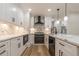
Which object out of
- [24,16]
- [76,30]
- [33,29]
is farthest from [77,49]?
[33,29]

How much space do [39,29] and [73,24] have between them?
3.55m

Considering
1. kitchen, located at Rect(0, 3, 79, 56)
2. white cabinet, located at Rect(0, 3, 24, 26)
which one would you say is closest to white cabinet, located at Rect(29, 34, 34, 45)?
kitchen, located at Rect(0, 3, 79, 56)

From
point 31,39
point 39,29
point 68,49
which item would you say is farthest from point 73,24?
point 39,29

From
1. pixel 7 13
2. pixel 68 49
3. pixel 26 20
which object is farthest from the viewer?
pixel 26 20

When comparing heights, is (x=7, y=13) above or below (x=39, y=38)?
above

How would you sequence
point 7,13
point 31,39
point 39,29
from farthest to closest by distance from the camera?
1. point 39,29
2. point 31,39
3. point 7,13

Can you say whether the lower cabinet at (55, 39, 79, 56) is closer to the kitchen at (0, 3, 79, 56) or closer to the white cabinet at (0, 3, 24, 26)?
the kitchen at (0, 3, 79, 56)

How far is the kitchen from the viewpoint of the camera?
167 centimetres

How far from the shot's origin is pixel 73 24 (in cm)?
346

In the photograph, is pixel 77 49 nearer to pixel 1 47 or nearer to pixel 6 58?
pixel 6 58

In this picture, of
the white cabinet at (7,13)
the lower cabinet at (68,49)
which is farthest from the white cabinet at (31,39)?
the lower cabinet at (68,49)

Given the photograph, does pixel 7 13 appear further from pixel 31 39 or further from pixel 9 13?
pixel 31 39

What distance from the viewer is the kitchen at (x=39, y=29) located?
5.49ft

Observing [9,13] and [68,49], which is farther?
[9,13]
